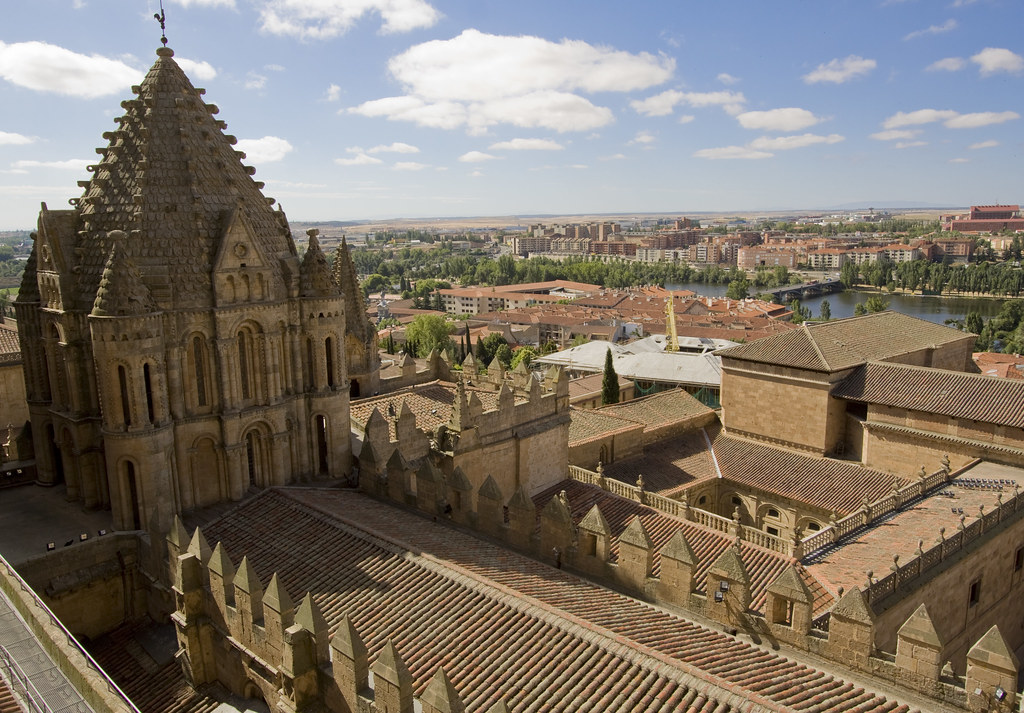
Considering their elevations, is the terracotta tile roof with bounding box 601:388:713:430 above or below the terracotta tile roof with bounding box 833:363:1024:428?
below

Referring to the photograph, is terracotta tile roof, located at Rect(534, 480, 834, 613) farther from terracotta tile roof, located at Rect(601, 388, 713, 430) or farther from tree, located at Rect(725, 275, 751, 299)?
tree, located at Rect(725, 275, 751, 299)

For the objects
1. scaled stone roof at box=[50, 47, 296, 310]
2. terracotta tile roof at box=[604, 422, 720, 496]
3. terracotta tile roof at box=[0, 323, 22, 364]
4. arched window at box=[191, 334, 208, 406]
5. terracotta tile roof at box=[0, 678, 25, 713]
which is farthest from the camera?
terracotta tile roof at box=[604, 422, 720, 496]

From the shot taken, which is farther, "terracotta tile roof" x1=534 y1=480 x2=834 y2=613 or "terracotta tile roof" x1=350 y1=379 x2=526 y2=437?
"terracotta tile roof" x1=350 y1=379 x2=526 y2=437

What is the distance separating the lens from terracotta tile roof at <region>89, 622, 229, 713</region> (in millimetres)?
14570

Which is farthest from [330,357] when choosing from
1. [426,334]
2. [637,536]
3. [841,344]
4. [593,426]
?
[426,334]

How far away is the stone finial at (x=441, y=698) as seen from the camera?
9.77m

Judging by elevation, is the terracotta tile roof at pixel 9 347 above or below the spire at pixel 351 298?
below

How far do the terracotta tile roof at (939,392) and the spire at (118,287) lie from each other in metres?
27.1

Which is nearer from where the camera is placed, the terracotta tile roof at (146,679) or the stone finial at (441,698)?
the stone finial at (441,698)

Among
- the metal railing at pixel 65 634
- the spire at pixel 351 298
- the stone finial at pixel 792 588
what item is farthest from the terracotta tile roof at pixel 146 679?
the spire at pixel 351 298

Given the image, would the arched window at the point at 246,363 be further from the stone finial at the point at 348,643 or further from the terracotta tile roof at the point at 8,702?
the terracotta tile roof at the point at 8,702

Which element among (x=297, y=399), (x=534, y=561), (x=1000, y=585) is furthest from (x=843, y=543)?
(x=297, y=399)

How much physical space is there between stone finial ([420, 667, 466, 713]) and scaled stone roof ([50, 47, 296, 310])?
35.9ft

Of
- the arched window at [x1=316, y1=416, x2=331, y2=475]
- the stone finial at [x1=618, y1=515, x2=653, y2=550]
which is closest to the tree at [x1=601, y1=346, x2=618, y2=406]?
the arched window at [x1=316, y1=416, x2=331, y2=475]
